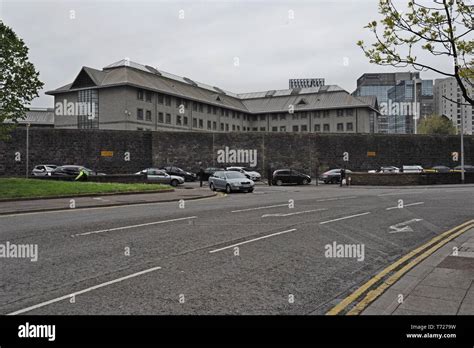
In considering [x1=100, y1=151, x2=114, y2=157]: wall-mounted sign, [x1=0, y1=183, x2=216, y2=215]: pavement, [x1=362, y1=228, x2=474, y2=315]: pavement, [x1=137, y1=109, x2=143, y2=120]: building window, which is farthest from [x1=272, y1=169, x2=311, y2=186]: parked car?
[x1=137, y1=109, x2=143, y2=120]: building window

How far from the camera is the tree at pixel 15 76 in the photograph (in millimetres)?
21078

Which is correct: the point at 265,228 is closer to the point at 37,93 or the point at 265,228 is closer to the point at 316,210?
the point at 316,210

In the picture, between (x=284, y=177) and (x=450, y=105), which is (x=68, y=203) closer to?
(x=284, y=177)

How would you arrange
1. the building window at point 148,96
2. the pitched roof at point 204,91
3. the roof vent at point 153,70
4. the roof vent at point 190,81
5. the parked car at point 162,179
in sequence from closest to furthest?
the parked car at point 162,179, the pitched roof at point 204,91, the building window at point 148,96, the roof vent at point 153,70, the roof vent at point 190,81

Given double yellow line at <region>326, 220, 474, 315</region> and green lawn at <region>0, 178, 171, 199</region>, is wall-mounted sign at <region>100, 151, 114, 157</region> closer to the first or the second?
green lawn at <region>0, 178, 171, 199</region>

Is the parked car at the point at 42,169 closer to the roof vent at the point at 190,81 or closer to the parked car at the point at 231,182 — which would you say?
the parked car at the point at 231,182

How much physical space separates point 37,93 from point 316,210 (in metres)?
16.2

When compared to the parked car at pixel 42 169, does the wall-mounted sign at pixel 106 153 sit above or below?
above

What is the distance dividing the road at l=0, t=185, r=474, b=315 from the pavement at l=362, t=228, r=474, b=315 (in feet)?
2.12

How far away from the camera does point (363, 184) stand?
36719 millimetres

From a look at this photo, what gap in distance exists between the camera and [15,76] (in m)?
21.3

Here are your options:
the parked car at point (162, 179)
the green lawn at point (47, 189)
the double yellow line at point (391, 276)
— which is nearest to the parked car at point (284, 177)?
the parked car at point (162, 179)

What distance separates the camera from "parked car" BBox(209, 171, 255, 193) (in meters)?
27.1

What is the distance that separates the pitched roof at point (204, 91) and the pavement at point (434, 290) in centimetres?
6015
